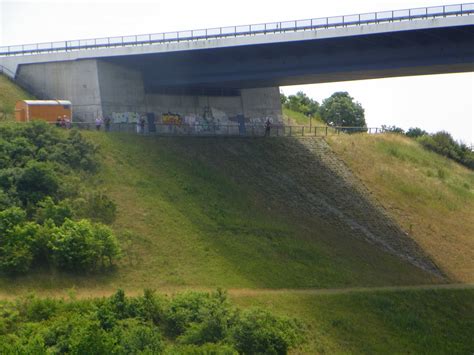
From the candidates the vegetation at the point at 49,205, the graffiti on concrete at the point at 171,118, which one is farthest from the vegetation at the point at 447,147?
the vegetation at the point at 49,205

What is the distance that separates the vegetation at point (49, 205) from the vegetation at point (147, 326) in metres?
4.71

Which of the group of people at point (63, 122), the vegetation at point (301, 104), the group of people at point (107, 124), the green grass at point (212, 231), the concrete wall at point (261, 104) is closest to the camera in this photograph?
the green grass at point (212, 231)

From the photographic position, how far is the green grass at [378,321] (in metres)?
→ 42.1

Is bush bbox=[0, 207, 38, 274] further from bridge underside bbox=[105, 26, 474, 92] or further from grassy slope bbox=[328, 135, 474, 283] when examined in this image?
grassy slope bbox=[328, 135, 474, 283]


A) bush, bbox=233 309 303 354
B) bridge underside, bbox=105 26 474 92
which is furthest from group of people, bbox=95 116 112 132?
bush, bbox=233 309 303 354

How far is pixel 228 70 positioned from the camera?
63219mm

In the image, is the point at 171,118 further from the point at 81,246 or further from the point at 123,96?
the point at 81,246

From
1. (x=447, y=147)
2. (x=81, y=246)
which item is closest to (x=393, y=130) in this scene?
(x=447, y=147)

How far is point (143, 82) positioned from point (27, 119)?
11.3m

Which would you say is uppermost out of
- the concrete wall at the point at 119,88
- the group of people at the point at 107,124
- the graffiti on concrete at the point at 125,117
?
the concrete wall at the point at 119,88

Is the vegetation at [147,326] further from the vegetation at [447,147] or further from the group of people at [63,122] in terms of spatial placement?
the vegetation at [447,147]

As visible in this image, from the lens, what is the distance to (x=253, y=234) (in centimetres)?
5225

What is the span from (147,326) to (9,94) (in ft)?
107

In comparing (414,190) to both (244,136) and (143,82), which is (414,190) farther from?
(143,82)
